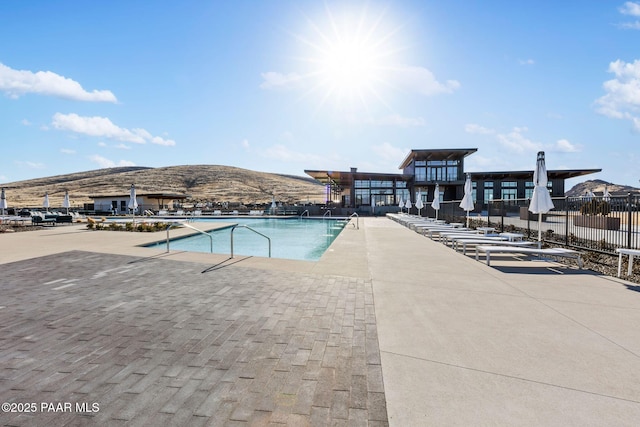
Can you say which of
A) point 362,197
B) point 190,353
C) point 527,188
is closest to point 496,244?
point 190,353

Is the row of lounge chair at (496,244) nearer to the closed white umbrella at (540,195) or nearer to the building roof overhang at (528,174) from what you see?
the closed white umbrella at (540,195)

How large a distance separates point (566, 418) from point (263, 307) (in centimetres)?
301

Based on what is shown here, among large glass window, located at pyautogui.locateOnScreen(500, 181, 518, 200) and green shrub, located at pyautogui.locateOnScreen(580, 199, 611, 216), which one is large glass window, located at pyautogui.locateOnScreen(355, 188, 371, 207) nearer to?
large glass window, located at pyautogui.locateOnScreen(500, 181, 518, 200)

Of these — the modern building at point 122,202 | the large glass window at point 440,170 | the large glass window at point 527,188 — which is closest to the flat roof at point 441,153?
the large glass window at point 440,170

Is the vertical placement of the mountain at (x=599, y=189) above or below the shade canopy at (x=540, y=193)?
above

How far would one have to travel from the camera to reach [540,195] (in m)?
7.71

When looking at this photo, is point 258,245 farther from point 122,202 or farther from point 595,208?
point 122,202

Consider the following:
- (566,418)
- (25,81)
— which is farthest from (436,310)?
(25,81)

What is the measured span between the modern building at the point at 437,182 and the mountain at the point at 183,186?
111 ft

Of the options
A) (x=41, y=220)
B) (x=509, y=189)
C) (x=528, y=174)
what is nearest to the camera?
(x=41, y=220)

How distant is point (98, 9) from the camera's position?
980 cm

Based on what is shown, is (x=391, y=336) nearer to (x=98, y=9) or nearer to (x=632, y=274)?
(x=632, y=274)

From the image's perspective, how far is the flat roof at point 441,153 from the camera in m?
34.4

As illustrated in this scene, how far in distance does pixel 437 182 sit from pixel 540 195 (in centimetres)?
3098
